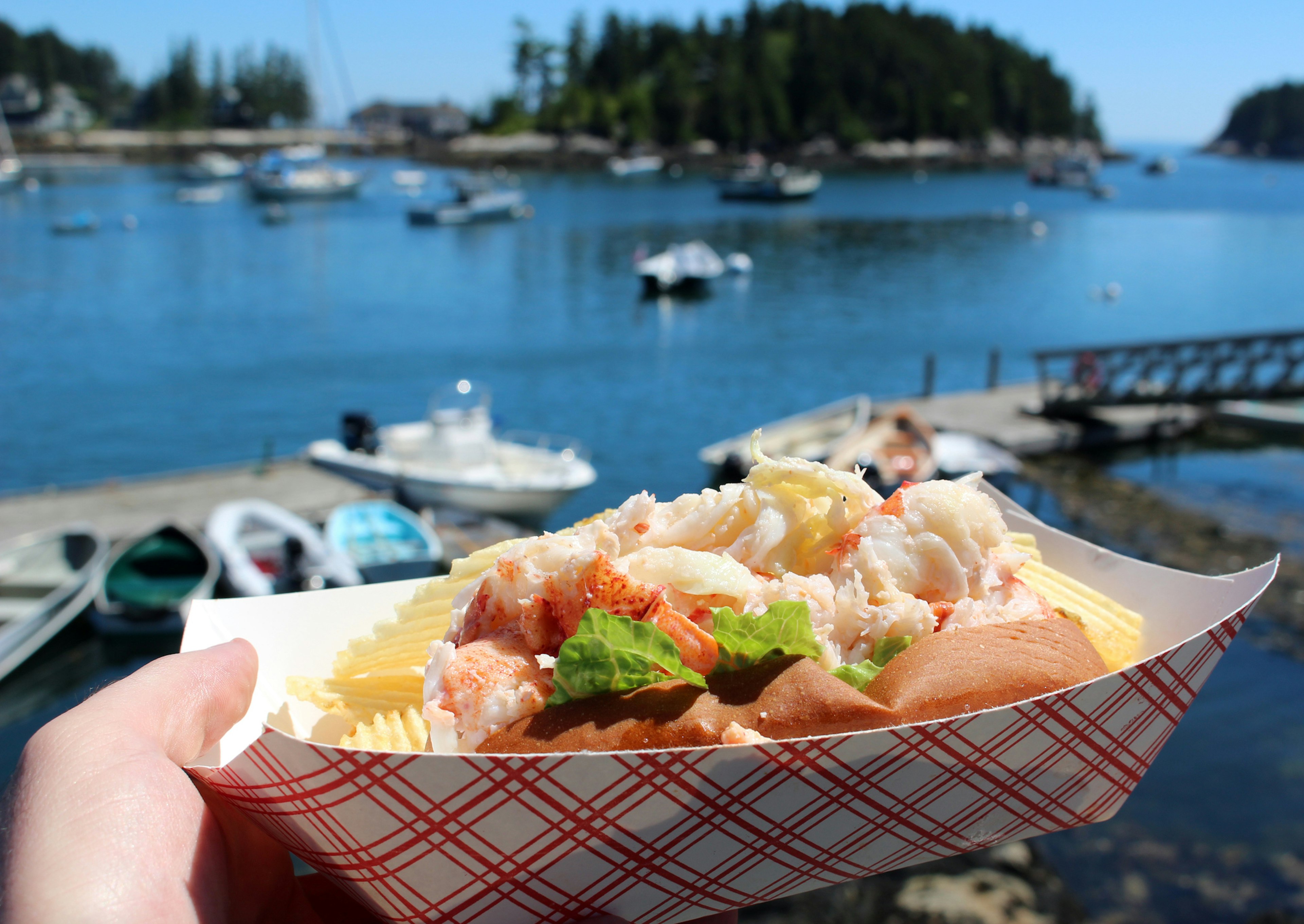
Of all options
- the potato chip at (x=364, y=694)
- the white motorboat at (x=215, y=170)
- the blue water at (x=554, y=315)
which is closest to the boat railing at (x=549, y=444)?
the blue water at (x=554, y=315)

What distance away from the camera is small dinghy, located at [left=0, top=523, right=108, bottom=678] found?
13.7 meters

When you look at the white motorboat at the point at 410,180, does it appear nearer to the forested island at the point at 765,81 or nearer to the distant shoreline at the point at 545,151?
the distant shoreline at the point at 545,151

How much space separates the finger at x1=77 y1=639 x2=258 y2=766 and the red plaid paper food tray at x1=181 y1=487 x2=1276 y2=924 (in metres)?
0.06

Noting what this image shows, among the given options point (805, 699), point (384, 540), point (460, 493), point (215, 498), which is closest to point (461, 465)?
point (460, 493)

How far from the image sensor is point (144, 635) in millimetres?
14875

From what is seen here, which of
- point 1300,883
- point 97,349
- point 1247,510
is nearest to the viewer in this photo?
point 1300,883

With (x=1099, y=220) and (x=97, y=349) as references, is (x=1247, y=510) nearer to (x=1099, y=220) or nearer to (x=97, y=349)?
(x=97, y=349)

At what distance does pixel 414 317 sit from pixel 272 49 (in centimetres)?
14897

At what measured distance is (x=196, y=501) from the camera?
1806 centimetres

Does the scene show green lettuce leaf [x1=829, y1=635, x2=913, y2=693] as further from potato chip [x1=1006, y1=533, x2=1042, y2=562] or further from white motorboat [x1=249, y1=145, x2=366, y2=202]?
white motorboat [x1=249, y1=145, x2=366, y2=202]

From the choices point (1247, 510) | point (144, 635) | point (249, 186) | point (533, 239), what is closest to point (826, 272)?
point (533, 239)

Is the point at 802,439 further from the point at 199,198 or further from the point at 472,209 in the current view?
the point at 199,198

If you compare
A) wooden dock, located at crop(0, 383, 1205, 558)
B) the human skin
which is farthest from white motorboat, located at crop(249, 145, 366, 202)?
the human skin

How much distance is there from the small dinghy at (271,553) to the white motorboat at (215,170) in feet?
390
